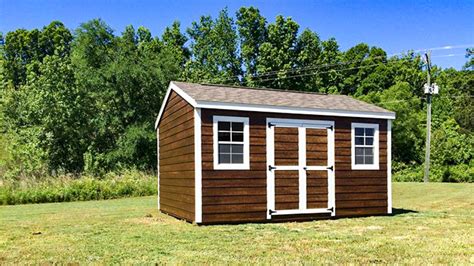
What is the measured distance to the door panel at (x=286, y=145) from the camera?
9.79 meters

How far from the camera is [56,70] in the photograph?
26359 mm

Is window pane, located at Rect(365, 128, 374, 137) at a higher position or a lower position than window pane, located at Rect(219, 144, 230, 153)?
higher

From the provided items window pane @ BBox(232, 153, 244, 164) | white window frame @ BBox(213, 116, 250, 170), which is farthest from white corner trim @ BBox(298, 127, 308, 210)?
window pane @ BBox(232, 153, 244, 164)

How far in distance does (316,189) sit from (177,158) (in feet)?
10.7

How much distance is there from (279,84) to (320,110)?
2412 cm

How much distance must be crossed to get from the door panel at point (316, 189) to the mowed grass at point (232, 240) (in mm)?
571

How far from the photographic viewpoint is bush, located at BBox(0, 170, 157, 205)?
622 inches

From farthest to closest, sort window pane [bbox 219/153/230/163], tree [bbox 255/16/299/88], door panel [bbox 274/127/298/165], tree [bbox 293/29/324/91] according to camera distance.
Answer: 1. tree [bbox 293/29/324/91]
2. tree [bbox 255/16/299/88]
3. door panel [bbox 274/127/298/165]
4. window pane [bbox 219/153/230/163]

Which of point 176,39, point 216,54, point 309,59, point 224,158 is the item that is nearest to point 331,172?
point 224,158

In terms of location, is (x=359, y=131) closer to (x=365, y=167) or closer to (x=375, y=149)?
(x=375, y=149)

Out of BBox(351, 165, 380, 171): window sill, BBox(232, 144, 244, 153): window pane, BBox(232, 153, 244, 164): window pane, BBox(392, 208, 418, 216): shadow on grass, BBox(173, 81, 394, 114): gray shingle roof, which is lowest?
BBox(392, 208, 418, 216): shadow on grass

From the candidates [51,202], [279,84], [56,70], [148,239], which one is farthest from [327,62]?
[148,239]

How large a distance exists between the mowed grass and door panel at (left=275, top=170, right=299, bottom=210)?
0.63 metres

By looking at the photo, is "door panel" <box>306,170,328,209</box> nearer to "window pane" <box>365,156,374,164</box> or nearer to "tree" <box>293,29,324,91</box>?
"window pane" <box>365,156,374,164</box>
